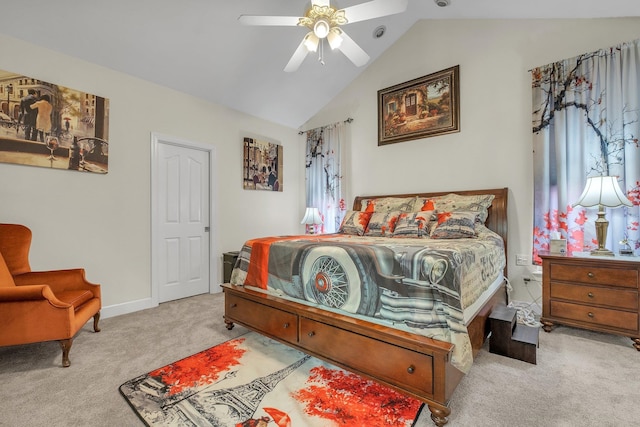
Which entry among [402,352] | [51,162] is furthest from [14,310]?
[402,352]

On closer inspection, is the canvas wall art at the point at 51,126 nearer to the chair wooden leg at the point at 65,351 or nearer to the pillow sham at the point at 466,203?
the chair wooden leg at the point at 65,351

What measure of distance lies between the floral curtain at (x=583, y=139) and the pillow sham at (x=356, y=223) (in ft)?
5.97

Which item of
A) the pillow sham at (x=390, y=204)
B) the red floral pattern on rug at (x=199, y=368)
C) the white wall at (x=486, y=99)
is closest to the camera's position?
the red floral pattern on rug at (x=199, y=368)

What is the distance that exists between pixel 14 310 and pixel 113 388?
2.95 feet

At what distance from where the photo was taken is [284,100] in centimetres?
448

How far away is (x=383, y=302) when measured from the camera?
1661 millimetres

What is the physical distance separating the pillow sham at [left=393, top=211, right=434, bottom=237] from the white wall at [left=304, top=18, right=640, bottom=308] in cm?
77

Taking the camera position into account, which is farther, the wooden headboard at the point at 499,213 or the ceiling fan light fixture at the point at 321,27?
the wooden headboard at the point at 499,213

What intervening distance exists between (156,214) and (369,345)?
9.84 ft

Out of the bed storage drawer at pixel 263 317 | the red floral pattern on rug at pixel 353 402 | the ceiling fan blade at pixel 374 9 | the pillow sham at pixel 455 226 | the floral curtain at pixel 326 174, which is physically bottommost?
the red floral pattern on rug at pixel 353 402

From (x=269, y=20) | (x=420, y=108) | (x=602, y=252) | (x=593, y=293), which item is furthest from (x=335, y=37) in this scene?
(x=593, y=293)

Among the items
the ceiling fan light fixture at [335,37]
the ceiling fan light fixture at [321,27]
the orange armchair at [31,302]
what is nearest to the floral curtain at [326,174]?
the ceiling fan light fixture at [335,37]

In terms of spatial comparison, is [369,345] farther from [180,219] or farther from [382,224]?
[180,219]

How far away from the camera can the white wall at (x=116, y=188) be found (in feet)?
8.58
